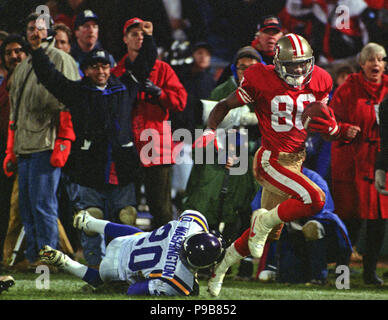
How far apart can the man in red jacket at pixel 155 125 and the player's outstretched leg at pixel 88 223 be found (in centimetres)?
96

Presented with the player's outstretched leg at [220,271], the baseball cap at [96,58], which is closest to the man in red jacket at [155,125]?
the baseball cap at [96,58]

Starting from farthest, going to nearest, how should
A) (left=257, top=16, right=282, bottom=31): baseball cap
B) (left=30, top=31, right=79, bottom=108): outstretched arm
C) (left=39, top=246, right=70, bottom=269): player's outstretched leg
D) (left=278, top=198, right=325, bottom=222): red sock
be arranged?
1. (left=257, top=16, right=282, bottom=31): baseball cap
2. (left=30, top=31, right=79, bottom=108): outstretched arm
3. (left=39, top=246, right=70, bottom=269): player's outstretched leg
4. (left=278, top=198, right=325, bottom=222): red sock

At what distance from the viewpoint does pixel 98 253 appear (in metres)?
6.04

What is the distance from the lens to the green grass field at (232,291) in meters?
5.25

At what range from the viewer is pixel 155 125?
6.73 metres

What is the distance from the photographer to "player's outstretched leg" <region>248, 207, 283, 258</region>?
5293 millimetres

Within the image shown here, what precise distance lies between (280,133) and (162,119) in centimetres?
155

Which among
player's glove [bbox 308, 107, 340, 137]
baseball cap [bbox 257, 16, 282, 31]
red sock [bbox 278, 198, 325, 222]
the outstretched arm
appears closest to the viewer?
player's glove [bbox 308, 107, 340, 137]

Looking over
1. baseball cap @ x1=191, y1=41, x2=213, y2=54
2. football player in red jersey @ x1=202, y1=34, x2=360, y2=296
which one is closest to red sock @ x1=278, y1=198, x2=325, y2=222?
football player in red jersey @ x1=202, y1=34, x2=360, y2=296

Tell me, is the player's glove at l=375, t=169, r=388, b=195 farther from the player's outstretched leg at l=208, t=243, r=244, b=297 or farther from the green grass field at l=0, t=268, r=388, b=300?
the player's outstretched leg at l=208, t=243, r=244, b=297

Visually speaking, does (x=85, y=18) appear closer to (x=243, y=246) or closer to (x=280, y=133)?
(x=280, y=133)

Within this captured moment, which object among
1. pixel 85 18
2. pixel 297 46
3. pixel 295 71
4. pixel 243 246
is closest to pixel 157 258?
pixel 243 246

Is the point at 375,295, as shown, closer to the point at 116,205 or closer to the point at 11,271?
the point at 116,205

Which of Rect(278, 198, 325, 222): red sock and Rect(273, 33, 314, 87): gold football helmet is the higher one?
Rect(273, 33, 314, 87): gold football helmet
